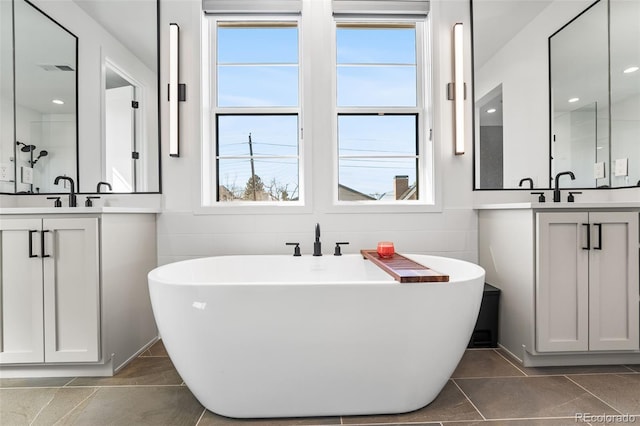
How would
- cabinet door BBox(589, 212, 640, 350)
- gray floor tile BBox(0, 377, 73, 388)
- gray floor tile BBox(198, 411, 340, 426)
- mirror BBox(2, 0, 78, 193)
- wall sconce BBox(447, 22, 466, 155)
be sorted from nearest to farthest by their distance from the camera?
1. gray floor tile BBox(198, 411, 340, 426)
2. gray floor tile BBox(0, 377, 73, 388)
3. cabinet door BBox(589, 212, 640, 350)
4. mirror BBox(2, 0, 78, 193)
5. wall sconce BBox(447, 22, 466, 155)

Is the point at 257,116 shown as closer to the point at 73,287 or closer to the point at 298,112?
the point at 298,112

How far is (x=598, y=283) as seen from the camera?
1838 millimetres

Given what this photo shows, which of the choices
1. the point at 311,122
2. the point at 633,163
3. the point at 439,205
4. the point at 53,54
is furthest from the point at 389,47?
the point at 53,54

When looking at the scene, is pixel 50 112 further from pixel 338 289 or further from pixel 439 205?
pixel 439 205

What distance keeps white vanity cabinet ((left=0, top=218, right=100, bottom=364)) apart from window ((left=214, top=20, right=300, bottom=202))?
98 cm

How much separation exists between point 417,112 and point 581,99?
3.68 ft

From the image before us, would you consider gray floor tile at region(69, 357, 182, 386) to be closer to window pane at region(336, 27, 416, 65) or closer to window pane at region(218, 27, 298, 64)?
window pane at region(218, 27, 298, 64)

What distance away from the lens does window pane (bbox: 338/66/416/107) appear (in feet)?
8.22

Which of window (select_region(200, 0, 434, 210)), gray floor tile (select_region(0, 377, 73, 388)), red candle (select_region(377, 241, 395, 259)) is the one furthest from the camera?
window (select_region(200, 0, 434, 210))

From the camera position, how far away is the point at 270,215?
7.75 feet

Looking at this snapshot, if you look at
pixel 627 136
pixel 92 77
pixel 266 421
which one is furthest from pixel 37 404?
pixel 627 136

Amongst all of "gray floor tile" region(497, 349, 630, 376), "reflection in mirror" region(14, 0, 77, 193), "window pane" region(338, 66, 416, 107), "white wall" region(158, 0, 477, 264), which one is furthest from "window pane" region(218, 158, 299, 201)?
"gray floor tile" region(497, 349, 630, 376)

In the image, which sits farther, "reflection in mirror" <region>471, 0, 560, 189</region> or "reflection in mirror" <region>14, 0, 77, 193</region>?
"reflection in mirror" <region>471, 0, 560, 189</region>

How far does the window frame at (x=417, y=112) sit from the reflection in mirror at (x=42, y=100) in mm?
1847
